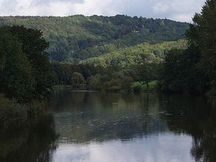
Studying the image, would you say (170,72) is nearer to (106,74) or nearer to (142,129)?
(106,74)

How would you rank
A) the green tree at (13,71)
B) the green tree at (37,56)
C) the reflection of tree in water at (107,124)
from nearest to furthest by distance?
the reflection of tree in water at (107,124) → the green tree at (13,71) → the green tree at (37,56)

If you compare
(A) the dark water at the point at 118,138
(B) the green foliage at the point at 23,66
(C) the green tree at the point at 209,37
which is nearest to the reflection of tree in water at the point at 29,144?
(A) the dark water at the point at 118,138

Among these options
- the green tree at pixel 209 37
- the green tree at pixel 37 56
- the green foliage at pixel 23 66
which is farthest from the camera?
the green tree at pixel 209 37

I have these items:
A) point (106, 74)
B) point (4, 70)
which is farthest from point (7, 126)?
point (106, 74)

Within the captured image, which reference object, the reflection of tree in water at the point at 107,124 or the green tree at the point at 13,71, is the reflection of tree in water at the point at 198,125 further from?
the green tree at the point at 13,71

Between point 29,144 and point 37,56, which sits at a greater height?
point 37,56

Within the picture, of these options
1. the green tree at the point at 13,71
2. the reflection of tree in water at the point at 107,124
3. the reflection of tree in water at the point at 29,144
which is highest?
the green tree at the point at 13,71

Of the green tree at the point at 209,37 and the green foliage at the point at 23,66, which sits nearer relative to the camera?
the green foliage at the point at 23,66

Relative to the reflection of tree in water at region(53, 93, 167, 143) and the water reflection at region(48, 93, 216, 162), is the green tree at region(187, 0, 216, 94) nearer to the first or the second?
the water reflection at region(48, 93, 216, 162)

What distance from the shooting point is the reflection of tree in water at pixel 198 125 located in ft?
139

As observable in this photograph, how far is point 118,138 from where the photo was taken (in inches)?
2106

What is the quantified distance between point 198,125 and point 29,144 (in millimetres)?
21262

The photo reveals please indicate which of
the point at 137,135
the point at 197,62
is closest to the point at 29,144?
the point at 137,135

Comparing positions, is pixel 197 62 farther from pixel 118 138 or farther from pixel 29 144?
pixel 29 144
